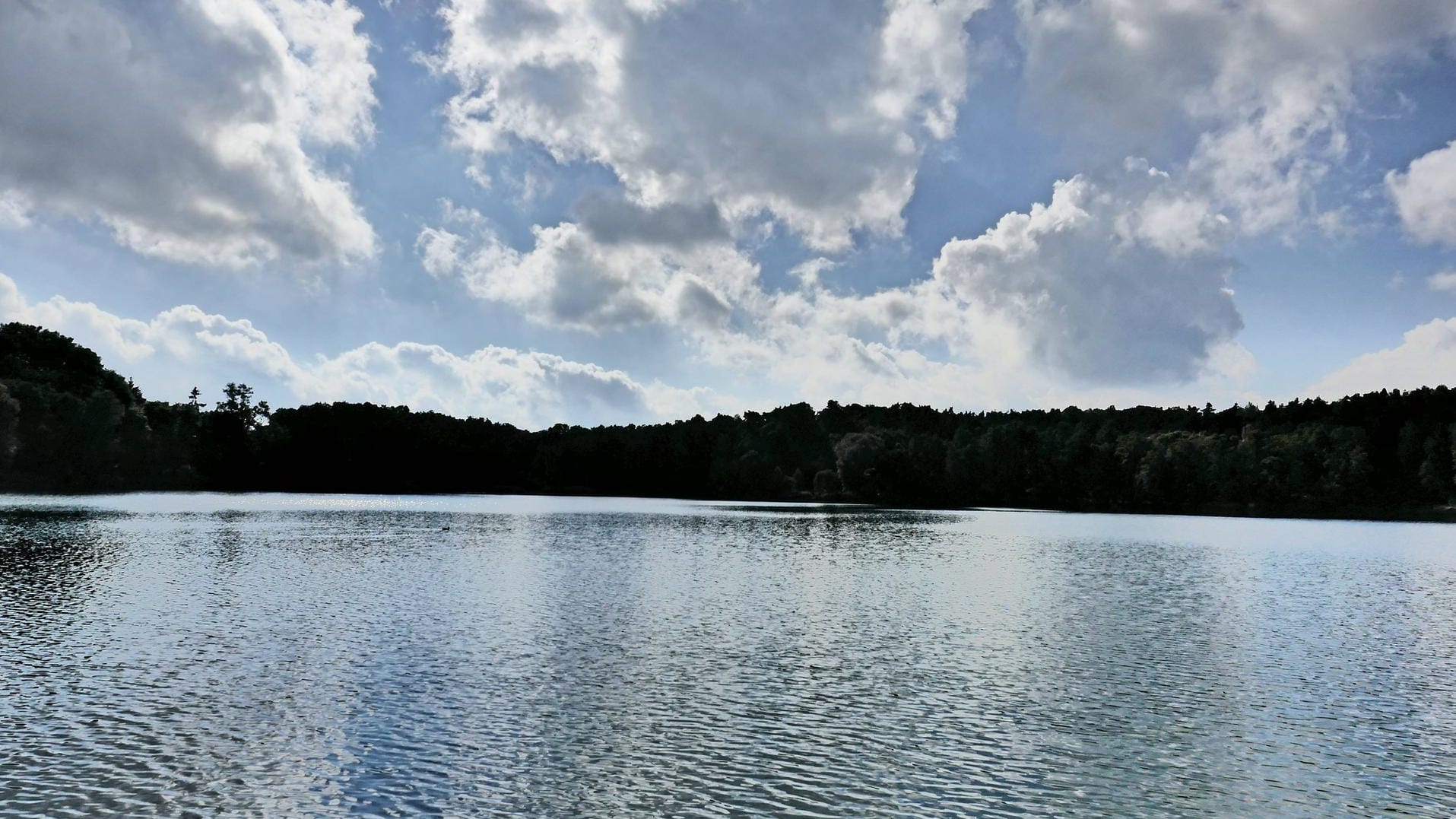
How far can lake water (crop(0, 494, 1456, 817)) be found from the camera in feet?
63.7

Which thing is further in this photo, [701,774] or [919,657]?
[919,657]

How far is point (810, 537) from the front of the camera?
98.6 metres

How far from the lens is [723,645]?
3547cm

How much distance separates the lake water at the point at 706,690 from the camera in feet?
63.7

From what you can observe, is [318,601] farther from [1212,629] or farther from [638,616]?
[1212,629]

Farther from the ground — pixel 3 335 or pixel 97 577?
pixel 3 335

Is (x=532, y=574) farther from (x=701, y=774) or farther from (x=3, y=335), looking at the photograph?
(x=3, y=335)

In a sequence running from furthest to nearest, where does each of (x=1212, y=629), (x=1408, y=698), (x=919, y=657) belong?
(x=1212, y=629)
(x=919, y=657)
(x=1408, y=698)

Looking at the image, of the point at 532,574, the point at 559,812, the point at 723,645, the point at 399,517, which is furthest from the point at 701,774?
the point at 399,517

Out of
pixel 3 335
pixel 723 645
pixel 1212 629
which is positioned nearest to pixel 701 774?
pixel 723 645

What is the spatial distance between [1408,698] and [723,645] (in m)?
20.9

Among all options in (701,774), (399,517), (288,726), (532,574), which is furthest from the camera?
(399,517)

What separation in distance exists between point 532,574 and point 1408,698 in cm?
4334

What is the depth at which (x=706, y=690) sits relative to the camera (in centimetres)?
2812
